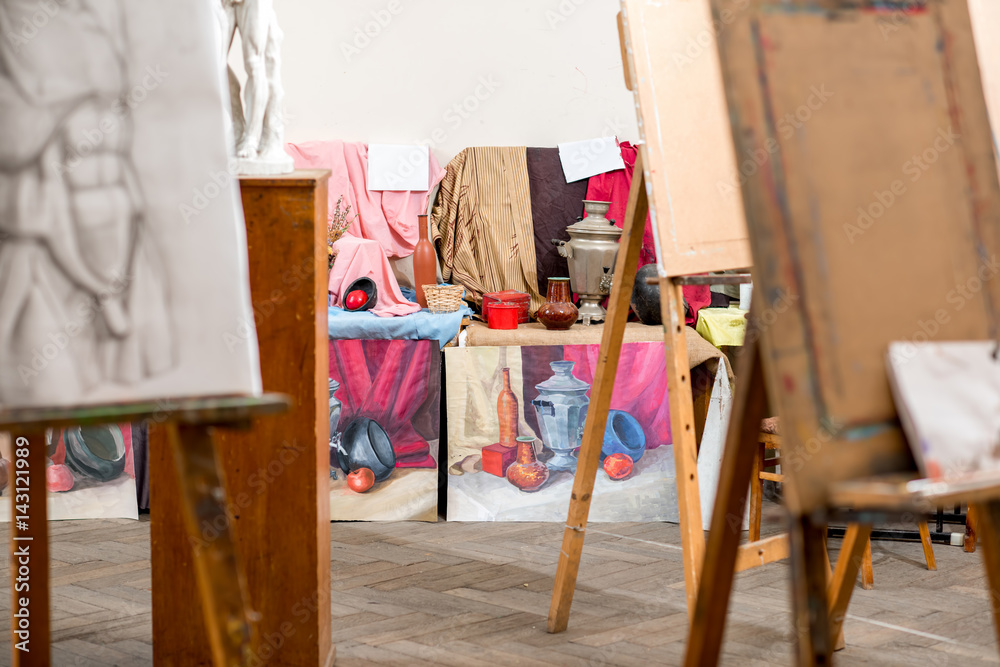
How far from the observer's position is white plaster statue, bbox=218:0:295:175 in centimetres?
192

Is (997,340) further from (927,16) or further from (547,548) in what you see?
(547,548)

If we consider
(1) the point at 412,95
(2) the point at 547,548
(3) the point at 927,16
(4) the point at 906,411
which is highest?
(1) the point at 412,95

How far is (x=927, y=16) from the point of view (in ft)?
4.16

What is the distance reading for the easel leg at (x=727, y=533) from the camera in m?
1.21

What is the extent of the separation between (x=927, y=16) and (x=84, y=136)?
3.76ft

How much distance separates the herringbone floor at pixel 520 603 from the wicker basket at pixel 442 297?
0.90 metres

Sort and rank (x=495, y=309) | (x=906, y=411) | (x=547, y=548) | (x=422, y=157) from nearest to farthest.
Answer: (x=906, y=411)
(x=547, y=548)
(x=495, y=309)
(x=422, y=157)

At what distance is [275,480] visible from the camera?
1.86m

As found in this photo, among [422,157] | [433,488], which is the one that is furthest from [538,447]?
[422,157]

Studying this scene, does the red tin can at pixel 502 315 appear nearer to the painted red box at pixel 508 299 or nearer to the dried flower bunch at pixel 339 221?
the painted red box at pixel 508 299

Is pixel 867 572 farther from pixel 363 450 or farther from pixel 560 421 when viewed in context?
pixel 363 450

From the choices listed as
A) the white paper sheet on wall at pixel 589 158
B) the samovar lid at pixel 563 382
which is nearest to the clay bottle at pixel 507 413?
the samovar lid at pixel 563 382

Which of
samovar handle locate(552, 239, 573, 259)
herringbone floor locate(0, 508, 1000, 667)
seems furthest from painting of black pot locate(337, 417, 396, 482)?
samovar handle locate(552, 239, 573, 259)

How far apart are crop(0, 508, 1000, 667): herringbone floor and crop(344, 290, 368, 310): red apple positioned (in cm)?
90
